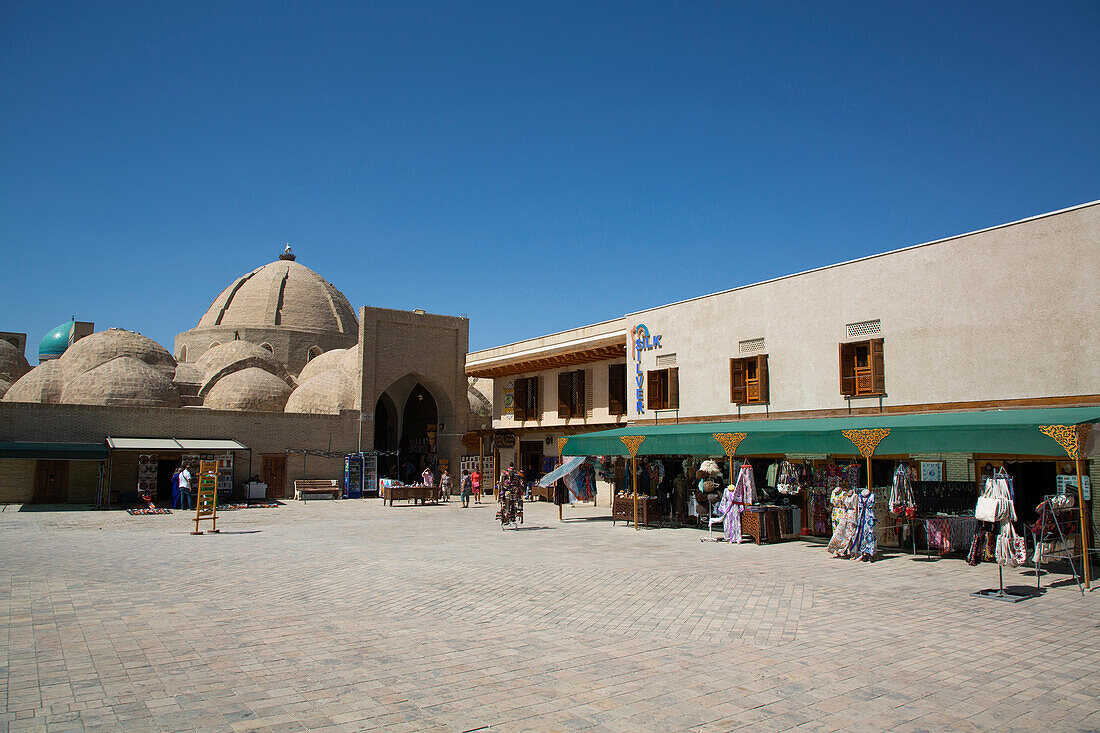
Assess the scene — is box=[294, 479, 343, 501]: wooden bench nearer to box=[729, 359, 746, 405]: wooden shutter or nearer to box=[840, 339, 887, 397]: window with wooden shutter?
box=[729, 359, 746, 405]: wooden shutter

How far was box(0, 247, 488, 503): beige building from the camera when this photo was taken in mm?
24750

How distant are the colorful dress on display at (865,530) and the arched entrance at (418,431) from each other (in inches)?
974

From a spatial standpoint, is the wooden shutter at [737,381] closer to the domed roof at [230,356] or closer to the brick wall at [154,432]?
the brick wall at [154,432]

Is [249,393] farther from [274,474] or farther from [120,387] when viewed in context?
[274,474]

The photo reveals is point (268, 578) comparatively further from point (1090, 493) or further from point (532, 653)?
point (1090, 493)

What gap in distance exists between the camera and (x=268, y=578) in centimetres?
1067

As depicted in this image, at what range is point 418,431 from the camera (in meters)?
37.5

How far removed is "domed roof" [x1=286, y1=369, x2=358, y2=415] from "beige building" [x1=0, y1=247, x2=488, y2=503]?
6 cm

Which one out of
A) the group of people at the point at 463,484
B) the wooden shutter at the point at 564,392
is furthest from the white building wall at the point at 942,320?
the group of people at the point at 463,484

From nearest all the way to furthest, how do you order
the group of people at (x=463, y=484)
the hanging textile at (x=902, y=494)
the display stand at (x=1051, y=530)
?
the display stand at (x=1051, y=530)
the hanging textile at (x=902, y=494)
the group of people at (x=463, y=484)

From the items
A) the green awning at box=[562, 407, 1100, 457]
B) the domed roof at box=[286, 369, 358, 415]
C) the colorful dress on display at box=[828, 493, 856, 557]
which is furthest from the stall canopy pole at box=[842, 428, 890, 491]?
the domed roof at box=[286, 369, 358, 415]

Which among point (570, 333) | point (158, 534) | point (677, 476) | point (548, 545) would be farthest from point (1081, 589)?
point (570, 333)

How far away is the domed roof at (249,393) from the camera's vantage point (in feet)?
109

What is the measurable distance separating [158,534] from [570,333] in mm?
14492
